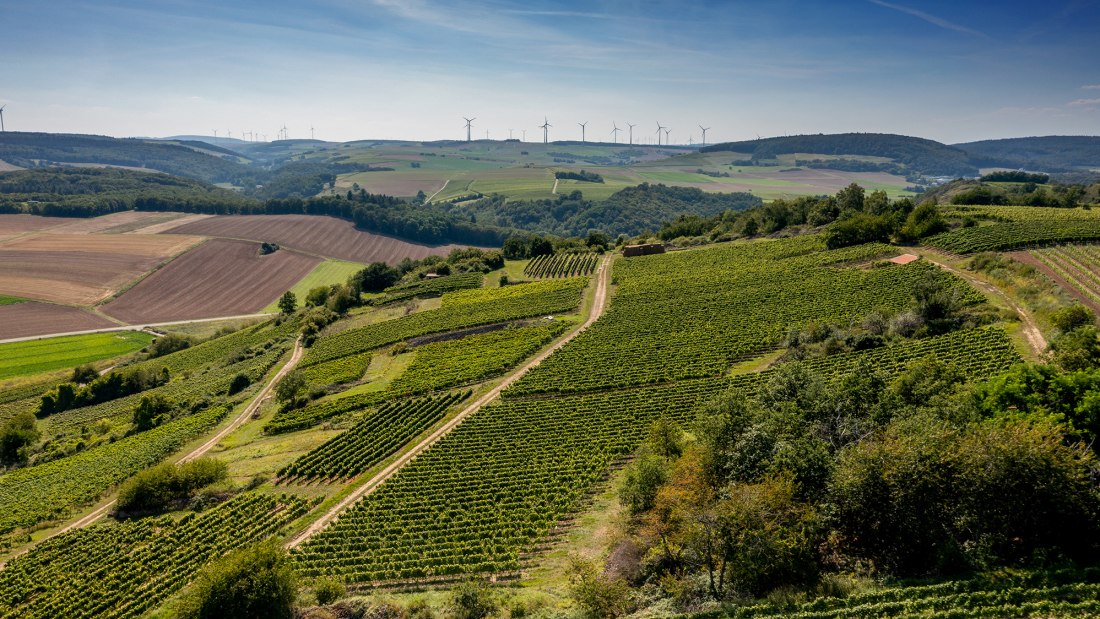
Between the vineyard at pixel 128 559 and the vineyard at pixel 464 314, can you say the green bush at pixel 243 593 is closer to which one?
the vineyard at pixel 128 559

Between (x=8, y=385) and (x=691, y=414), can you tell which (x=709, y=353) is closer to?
(x=691, y=414)

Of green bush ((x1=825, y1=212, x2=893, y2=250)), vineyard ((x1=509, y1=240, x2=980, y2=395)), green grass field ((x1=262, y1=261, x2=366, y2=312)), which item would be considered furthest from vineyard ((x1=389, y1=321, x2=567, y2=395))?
green grass field ((x1=262, y1=261, x2=366, y2=312))

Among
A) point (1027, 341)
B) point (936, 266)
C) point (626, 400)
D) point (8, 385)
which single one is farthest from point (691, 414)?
point (8, 385)

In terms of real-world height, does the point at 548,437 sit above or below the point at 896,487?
below

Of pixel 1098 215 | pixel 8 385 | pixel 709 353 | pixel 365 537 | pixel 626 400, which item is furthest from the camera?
pixel 8 385

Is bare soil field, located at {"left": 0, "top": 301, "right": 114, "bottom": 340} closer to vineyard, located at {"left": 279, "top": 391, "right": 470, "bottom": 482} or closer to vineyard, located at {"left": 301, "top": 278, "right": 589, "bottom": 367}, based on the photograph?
vineyard, located at {"left": 301, "top": 278, "right": 589, "bottom": 367}

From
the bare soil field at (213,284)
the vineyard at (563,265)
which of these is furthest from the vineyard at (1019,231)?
the bare soil field at (213,284)

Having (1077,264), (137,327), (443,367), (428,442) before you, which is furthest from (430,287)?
(1077,264)
